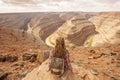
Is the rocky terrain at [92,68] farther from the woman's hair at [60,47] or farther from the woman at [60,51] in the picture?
the woman's hair at [60,47]

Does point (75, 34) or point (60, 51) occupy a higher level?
point (75, 34)

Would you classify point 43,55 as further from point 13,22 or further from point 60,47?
point 13,22

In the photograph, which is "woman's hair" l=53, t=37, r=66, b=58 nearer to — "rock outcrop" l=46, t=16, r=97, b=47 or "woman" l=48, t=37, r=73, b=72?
"woman" l=48, t=37, r=73, b=72

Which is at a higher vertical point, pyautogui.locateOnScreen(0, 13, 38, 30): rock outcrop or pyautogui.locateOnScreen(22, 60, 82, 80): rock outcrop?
pyautogui.locateOnScreen(0, 13, 38, 30): rock outcrop

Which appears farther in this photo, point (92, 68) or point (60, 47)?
point (92, 68)

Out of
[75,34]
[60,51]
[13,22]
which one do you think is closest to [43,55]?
[60,51]

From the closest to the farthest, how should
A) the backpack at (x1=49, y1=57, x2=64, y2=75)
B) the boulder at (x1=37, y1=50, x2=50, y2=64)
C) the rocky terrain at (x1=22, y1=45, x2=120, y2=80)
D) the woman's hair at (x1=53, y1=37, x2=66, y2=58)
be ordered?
the backpack at (x1=49, y1=57, x2=64, y2=75) < the woman's hair at (x1=53, y1=37, x2=66, y2=58) < the rocky terrain at (x1=22, y1=45, x2=120, y2=80) < the boulder at (x1=37, y1=50, x2=50, y2=64)

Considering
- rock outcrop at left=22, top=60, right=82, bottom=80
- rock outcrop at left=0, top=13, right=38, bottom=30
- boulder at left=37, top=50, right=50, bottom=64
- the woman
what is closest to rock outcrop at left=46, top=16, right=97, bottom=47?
rock outcrop at left=0, top=13, right=38, bottom=30

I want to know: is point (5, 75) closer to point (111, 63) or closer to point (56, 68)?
point (56, 68)

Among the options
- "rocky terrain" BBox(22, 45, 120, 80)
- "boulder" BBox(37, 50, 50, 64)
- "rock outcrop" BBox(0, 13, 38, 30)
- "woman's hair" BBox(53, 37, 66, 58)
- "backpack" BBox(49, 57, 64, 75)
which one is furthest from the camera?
"rock outcrop" BBox(0, 13, 38, 30)
